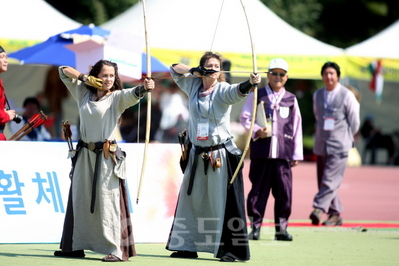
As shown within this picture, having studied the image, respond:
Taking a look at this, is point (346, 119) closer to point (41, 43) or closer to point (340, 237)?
point (340, 237)

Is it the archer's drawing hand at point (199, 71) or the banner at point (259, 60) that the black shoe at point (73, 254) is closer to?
the archer's drawing hand at point (199, 71)

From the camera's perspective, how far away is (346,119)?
9734 millimetres

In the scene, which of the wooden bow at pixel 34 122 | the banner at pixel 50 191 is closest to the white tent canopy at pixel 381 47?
the banner at pixel 50 191

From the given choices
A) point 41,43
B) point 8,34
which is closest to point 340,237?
point 41,43

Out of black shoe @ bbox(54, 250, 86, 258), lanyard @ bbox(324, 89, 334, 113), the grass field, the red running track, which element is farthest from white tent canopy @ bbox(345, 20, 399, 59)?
black shoe @ bbox(54, 250, 86, 258)

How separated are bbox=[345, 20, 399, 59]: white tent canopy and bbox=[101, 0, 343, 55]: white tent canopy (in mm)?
600

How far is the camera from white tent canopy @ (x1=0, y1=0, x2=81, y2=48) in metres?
11.5

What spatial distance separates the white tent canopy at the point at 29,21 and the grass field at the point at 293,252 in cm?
508

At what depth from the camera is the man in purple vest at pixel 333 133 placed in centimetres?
953

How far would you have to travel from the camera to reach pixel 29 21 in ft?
38.6

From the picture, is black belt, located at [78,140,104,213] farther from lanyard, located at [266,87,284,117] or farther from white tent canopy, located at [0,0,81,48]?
white tent canopy, located at [0,0,81,48]

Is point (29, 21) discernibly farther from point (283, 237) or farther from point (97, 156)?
point (97, 156)

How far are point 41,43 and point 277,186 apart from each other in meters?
4.42

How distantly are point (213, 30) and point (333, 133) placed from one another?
3.18 metres
